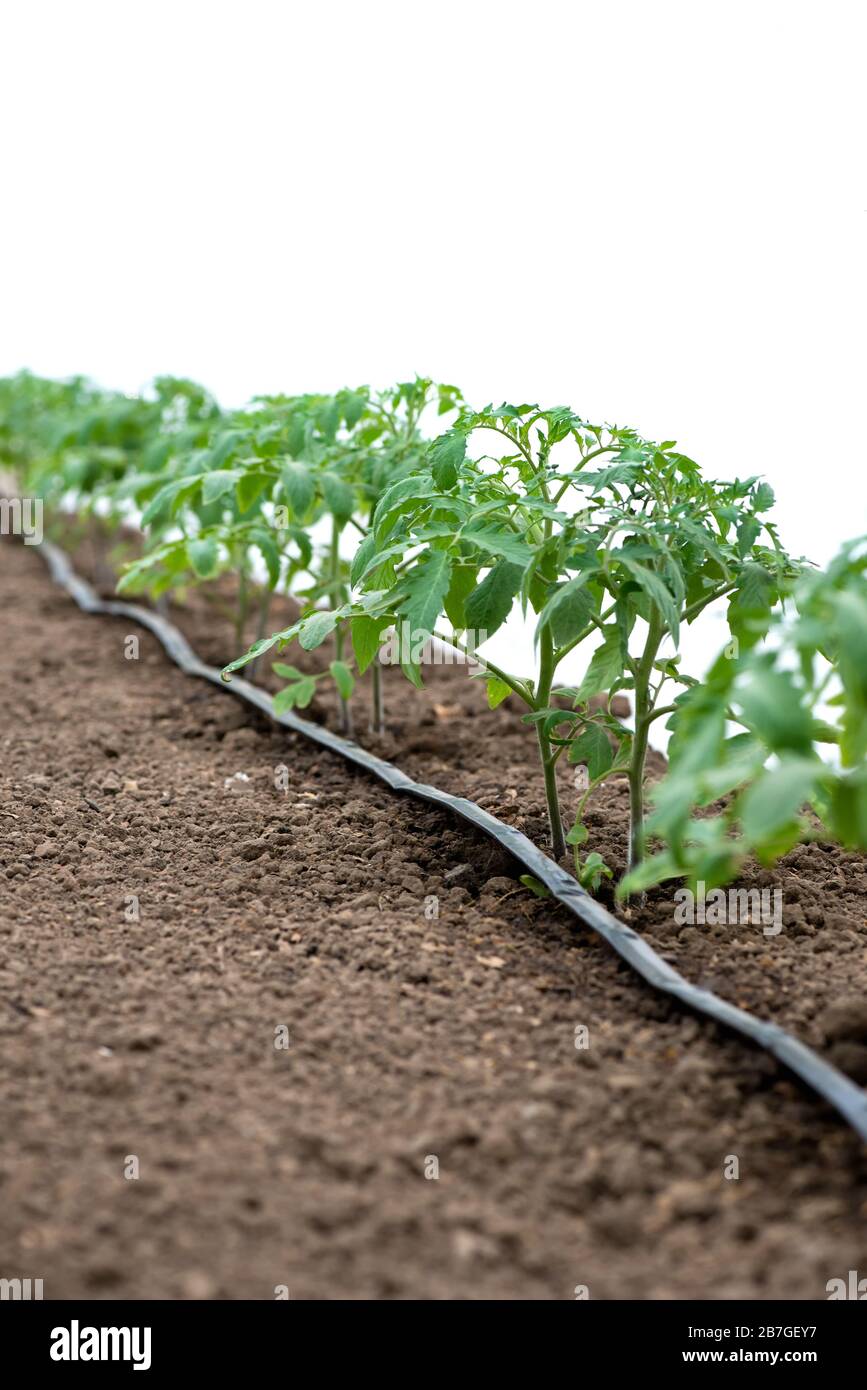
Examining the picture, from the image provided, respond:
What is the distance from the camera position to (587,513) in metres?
2.02

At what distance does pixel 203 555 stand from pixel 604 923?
57.2 inches

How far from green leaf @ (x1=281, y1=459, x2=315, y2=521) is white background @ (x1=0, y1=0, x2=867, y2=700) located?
85 centimetres

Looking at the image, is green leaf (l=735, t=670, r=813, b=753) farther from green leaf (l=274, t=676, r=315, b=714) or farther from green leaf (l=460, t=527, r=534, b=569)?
green leaf (l=274, t=676, r=315, b=714)

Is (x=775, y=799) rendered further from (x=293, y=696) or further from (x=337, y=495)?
(x=337, y=495)

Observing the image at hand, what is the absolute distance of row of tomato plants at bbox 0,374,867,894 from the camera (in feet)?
4.41

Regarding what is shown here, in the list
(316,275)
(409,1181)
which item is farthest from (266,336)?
(409,1181)

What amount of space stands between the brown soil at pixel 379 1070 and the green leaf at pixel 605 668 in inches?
17.4

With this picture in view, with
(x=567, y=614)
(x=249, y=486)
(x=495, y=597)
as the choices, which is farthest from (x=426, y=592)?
(x=249, y=486)

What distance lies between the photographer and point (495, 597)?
6.57 feet

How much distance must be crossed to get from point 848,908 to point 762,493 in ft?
2.69

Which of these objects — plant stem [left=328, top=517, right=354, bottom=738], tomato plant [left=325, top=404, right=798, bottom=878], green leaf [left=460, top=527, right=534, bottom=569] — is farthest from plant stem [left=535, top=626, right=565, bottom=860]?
plant stem [left=328, top=517, right=354, bottom=738]

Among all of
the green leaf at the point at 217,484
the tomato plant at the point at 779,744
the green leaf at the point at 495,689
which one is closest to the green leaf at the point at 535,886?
the green leaf at the point at 495,689
